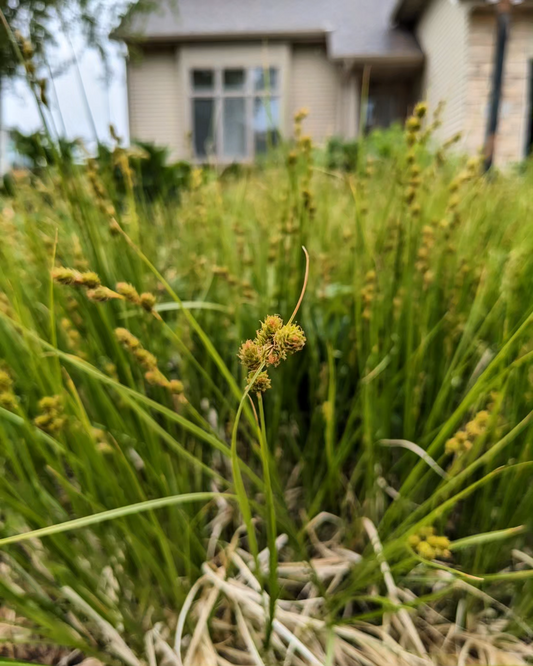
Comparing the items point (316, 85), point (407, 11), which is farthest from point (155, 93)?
point (407, 11)

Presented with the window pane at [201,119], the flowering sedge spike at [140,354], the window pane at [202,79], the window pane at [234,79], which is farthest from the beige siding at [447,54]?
the flowering sedge spike at [140,354]

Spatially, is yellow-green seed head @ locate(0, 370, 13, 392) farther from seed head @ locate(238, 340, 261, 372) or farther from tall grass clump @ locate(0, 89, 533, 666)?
seed head @ locate(238, 340, 261, 372)

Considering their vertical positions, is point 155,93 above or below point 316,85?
below

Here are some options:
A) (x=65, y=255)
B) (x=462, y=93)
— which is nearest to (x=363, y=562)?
(x=65, y=255)

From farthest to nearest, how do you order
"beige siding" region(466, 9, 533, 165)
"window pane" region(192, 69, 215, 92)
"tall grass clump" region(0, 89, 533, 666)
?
"window pane" region(192, 69, 215, 92)
"beige siding" region(466, 9, 533, 165)
"tall grass clump" region(0, 89, 533, 666)

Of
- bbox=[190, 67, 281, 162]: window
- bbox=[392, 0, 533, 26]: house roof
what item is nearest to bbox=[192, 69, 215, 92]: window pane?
bbox=[190, 67, 281, 162]: window

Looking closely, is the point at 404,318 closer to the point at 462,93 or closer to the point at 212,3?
the point at 462,93

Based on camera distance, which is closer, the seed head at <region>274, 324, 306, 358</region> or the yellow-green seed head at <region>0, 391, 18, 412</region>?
the seed head at <region>274, 324, 306, 358</region>

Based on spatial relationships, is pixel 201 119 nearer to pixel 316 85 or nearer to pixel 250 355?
pixel 316 85
